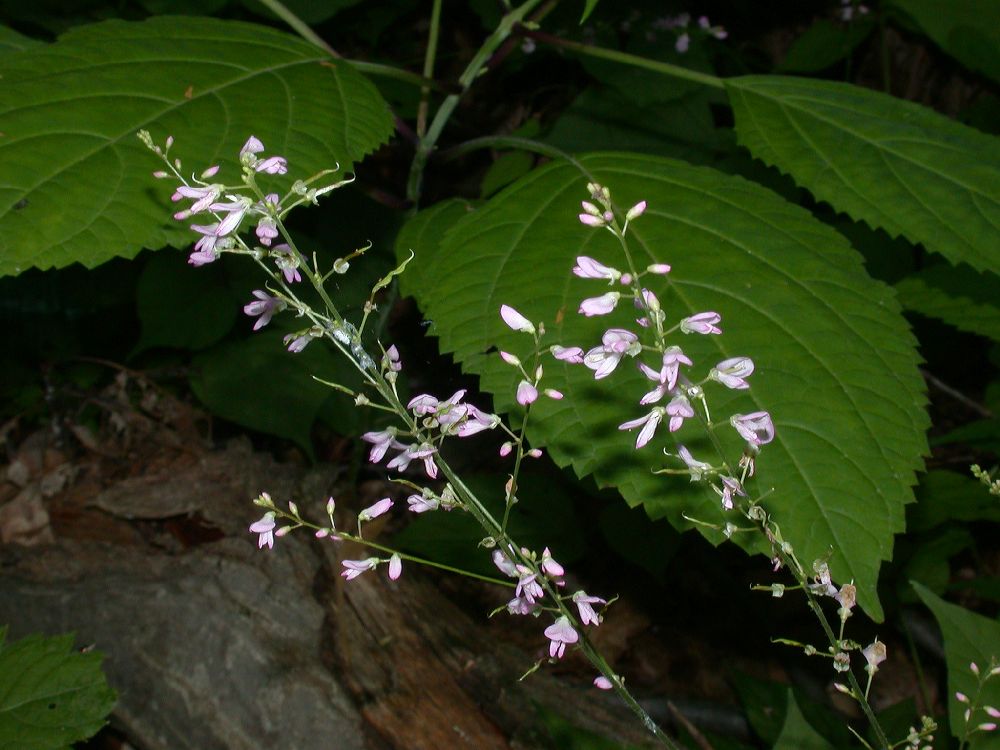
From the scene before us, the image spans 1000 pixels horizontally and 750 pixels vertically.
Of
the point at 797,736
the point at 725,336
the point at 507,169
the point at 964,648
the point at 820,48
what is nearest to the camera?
the point at 725,336

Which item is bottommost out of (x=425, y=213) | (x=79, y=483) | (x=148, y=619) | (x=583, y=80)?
(x=79, y=483)

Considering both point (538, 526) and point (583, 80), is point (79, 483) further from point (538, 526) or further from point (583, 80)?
point (583, 80)

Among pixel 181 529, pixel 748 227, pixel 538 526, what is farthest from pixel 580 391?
pixel 181 529

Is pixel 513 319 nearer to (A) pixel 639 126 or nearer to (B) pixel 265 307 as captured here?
(B) pixel 265 307

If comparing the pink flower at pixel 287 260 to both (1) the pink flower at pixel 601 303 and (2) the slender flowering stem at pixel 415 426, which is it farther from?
(1) the pink flower at pixel 601 303

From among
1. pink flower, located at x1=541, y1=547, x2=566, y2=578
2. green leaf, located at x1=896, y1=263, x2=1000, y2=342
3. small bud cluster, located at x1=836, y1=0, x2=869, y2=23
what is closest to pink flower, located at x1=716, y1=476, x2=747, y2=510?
pink flower, located at x1=541, y1=547, x2=566, y2=578

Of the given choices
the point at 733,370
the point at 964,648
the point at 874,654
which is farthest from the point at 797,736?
the point at 733,370
